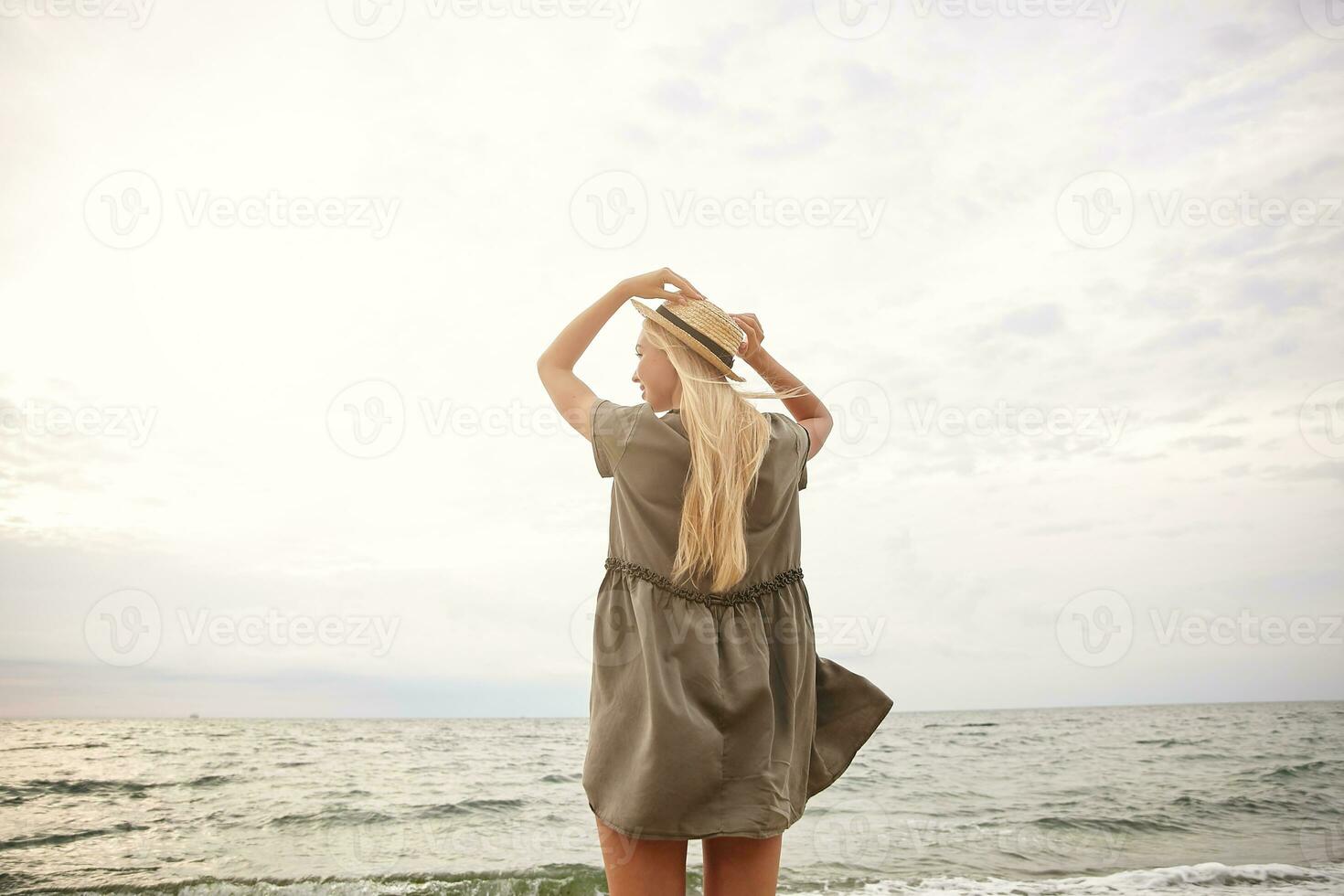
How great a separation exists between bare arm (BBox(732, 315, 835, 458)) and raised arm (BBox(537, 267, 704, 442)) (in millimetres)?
186

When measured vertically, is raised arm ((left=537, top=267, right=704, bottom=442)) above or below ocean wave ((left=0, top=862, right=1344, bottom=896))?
above

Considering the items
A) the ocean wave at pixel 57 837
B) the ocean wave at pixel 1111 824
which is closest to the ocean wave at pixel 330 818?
the ocean wave at pixel 57 837

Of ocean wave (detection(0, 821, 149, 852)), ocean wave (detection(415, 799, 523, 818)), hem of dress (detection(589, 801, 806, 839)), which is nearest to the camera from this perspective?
hem of dress (detection(589, 801, 806, 839))

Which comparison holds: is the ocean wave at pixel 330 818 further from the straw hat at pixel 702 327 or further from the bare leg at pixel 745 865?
the straw hat at pixel 702 327

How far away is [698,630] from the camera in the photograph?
173cm

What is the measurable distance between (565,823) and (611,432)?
30.7 feet

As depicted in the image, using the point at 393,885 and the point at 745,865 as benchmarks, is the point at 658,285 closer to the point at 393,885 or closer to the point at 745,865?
the point at 745,865

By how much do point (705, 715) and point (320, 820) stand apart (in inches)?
410

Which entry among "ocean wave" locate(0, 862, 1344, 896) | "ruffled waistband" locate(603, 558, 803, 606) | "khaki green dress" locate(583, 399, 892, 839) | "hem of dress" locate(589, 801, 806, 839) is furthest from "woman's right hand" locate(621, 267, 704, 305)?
"ocean wave" locate(0, 862, 1344, 896)

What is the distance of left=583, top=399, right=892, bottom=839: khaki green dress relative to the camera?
1618mm

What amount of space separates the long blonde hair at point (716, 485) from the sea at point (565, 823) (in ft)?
19.9

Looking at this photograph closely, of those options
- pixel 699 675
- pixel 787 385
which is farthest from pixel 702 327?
pixel 699 675

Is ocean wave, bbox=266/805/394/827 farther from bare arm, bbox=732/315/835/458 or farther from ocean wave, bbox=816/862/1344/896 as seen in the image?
bare arm, bbox=732/315/835/458

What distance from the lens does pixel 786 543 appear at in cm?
192
